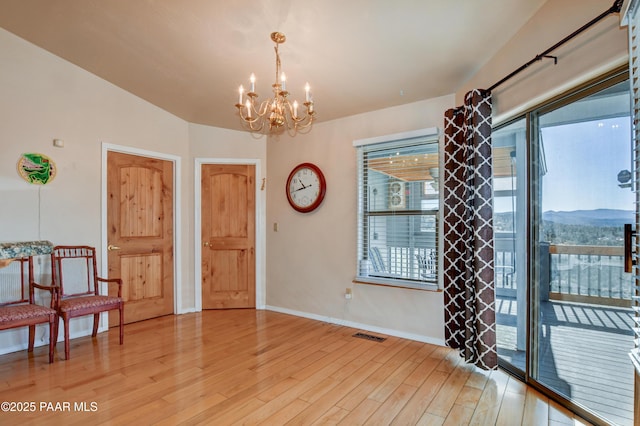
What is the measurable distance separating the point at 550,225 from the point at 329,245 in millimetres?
2431

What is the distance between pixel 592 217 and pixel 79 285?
14.8 ft

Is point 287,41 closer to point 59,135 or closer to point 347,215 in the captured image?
point 347,215

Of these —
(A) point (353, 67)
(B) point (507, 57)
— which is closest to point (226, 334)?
(A) point (353, 67)

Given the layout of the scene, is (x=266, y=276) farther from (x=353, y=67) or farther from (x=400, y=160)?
(x=353, y=67)

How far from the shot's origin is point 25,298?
322 centimetres

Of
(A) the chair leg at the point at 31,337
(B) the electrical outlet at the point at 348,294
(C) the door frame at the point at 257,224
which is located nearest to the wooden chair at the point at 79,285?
(A) the chair leg at the point at 31,337

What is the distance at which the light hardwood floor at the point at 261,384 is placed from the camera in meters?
2.14

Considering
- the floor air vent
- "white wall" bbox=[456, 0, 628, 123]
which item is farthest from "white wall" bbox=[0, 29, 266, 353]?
"white wall" bbox=[456, 0, 628, 123]

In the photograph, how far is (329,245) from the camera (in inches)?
167

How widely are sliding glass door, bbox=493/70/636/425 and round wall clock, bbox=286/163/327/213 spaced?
2.11 meters

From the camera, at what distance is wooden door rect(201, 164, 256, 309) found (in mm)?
4711

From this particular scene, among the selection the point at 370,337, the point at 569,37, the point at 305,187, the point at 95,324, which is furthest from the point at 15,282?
the point at 569,37

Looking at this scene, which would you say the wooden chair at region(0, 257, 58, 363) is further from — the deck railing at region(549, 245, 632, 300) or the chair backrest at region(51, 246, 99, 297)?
the deck railing at region(549, 245, 632, 300)

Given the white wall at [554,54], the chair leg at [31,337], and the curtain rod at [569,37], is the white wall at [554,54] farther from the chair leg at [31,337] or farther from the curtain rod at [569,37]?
the chair leg at [31,337]
